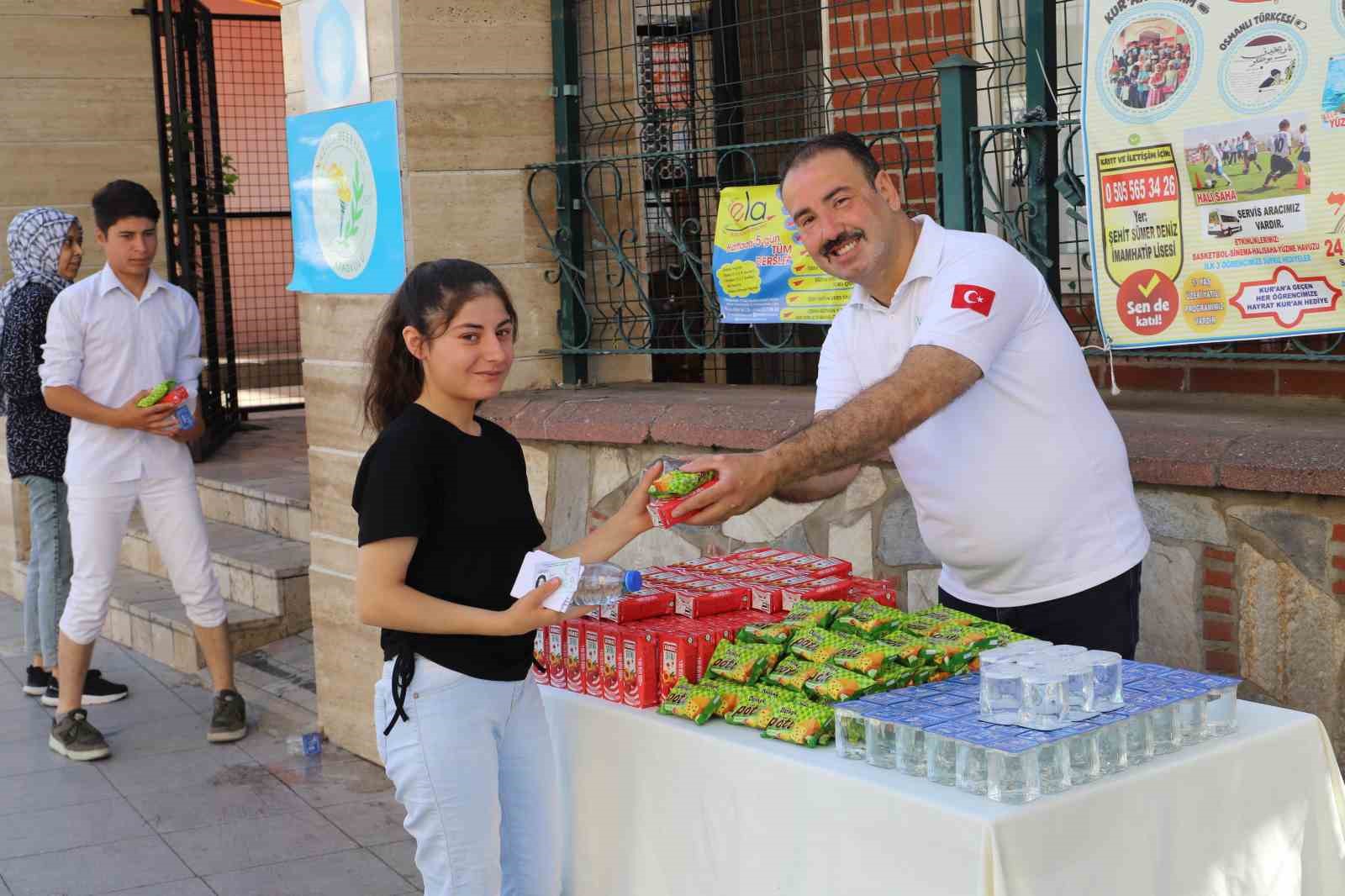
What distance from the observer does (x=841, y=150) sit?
322 cm

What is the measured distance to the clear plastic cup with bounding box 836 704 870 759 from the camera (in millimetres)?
2543

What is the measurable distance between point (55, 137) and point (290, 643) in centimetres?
452

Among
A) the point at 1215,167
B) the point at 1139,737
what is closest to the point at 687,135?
the point at 1215,167

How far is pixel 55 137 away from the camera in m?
10.1

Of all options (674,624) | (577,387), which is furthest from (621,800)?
(577,387)

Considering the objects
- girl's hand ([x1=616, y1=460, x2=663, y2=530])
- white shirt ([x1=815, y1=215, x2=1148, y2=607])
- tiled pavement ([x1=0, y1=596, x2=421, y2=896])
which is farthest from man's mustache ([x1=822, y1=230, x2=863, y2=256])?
tiled pavement ([x1=0, y1=596, x2=421, y2=896])

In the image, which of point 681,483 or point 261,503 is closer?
point 681,483

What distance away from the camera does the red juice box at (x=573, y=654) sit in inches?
124

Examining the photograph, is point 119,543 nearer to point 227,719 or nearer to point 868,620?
point 227,719

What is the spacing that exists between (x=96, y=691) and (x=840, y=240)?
5244 millimetres

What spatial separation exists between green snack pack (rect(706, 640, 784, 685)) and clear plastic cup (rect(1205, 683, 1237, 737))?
0.78 metres

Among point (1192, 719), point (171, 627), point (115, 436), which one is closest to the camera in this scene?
point (1192, 719)

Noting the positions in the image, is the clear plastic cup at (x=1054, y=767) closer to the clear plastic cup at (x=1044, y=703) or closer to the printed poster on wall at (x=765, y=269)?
the clear plastic cup at (x=1044, y=703)

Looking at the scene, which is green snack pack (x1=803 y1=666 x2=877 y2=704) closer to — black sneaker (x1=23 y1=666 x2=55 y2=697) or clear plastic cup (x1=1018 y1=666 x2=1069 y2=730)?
clear plastic cup (x1=1018 y1=666 x2=1069 y2=730)
